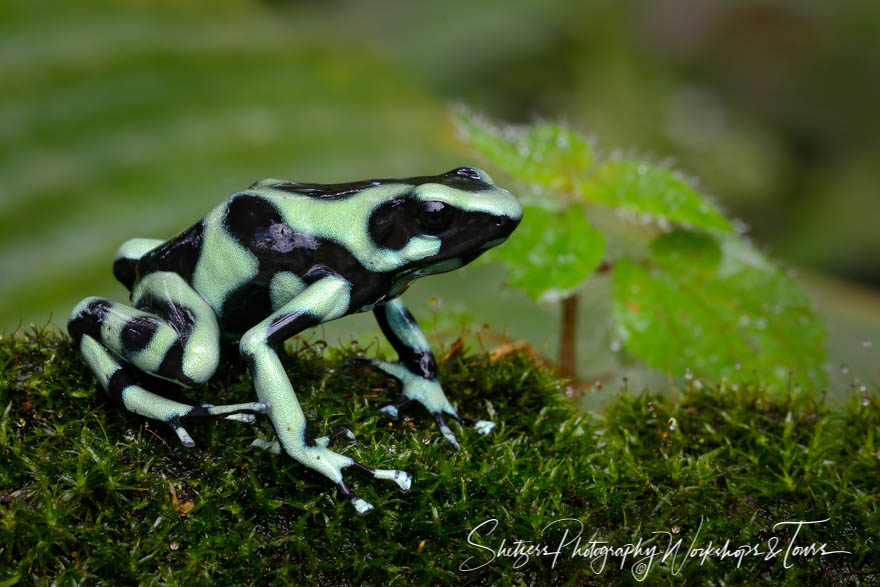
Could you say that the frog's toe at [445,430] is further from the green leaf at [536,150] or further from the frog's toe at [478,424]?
the green leaf at [536,150]

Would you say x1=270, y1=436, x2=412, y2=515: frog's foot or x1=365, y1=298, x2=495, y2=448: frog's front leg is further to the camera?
x1=365, y1=298, x2=495, y2=448: frog's front leg

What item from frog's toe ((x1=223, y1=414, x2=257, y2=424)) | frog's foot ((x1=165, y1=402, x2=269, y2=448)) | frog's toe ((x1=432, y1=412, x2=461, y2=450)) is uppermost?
frog's foot ((x1=165, y1=402, x2=269, y2=448))

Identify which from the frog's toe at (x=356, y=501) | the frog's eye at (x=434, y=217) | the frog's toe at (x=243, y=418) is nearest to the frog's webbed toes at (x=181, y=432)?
the frog's toe at (x=243, y=418)

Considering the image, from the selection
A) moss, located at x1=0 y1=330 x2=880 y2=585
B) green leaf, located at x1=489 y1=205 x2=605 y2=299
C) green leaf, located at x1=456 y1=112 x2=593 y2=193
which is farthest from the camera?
green leaf, located at x1=456 y1=112 x2=593 y2=193

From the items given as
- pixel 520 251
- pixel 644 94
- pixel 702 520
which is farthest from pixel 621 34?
pixel 702 520

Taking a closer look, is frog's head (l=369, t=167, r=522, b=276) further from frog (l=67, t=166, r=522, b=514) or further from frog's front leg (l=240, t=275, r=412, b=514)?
frog's front leg (l=240, t=275, r=412, b=514)

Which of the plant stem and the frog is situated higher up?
the frog

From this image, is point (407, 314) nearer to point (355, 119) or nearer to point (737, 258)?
point (737, 258)

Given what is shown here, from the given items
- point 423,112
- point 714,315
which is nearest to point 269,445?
point 714,315

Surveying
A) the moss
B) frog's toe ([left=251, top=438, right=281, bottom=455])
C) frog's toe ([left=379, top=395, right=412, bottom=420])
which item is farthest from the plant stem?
frog's toe ([left=251, top=438, right=281, bottom=455])
